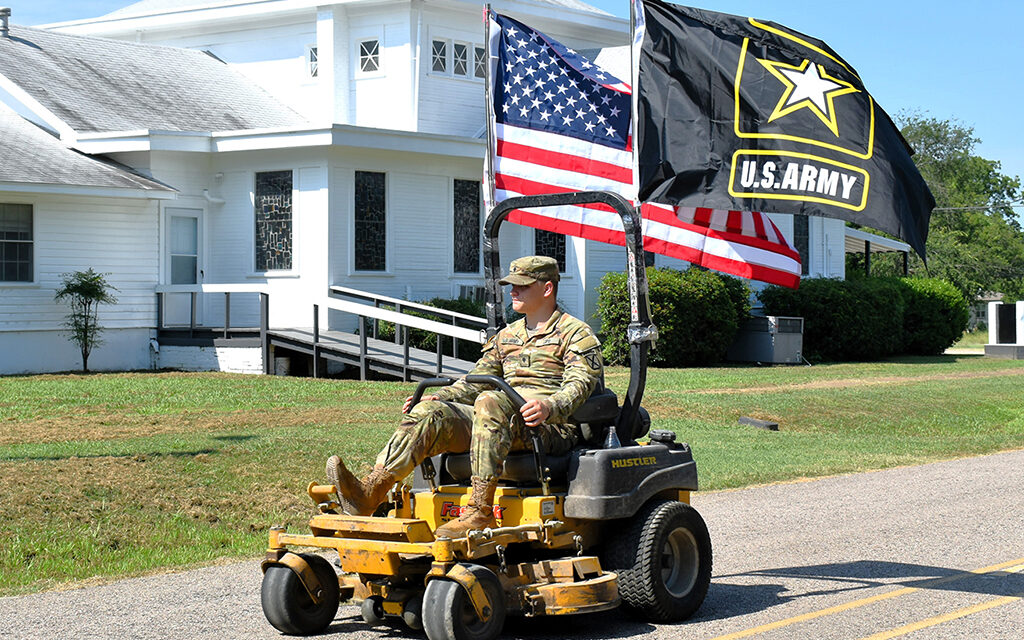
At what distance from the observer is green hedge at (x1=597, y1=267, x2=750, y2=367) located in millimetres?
27656

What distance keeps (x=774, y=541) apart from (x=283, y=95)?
76.5 ft

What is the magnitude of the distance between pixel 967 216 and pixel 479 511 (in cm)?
9079

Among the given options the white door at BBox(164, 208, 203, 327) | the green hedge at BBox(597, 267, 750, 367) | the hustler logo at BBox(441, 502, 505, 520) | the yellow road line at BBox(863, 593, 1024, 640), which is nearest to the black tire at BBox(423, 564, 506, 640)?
the hustler logo at BBox(441, 502, 505, 520)

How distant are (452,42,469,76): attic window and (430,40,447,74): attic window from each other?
23 cm

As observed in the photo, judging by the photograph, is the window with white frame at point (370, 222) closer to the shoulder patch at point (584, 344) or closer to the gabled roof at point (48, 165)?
the gabled roof at point (48, 165)

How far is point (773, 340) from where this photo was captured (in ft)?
98.3

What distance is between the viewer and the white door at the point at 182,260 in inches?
1030

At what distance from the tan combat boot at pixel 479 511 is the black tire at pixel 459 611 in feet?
0.92

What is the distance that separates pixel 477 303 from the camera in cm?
2742

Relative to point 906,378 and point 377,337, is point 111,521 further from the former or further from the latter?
point 906,378

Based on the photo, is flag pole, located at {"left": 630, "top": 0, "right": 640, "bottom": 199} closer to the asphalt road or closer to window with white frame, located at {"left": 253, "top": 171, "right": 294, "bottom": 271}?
the asphalt road

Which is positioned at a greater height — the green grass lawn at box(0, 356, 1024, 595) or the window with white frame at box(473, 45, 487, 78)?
the window with white frame at box(473, 45, 487, 78)

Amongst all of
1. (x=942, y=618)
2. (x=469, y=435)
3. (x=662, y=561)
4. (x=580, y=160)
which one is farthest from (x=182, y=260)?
(x=942, y=618)

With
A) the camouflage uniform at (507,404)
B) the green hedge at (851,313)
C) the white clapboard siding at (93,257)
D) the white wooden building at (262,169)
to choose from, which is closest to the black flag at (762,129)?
the camouflage uniform at (507,404)
